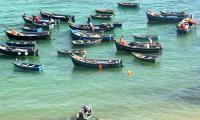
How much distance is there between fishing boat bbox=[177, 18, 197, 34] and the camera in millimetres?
87562

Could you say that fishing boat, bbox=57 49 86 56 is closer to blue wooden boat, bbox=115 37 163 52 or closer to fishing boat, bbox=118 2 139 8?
blue wooden boat, bbox=115 37 163 52

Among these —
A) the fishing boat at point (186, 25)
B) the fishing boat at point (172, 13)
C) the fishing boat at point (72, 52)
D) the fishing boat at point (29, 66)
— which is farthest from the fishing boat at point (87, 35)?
the fishing boat at point (172, 13)

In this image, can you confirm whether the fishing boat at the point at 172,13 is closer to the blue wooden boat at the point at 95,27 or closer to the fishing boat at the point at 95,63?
the blue wooden boat at the point at 95,27

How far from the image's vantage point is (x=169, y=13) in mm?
97000

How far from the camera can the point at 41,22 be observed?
92125 millimetres

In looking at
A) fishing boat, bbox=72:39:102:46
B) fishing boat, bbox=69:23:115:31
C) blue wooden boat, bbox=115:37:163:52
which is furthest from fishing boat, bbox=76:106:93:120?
fishing boat, bbox=69:23:115:31

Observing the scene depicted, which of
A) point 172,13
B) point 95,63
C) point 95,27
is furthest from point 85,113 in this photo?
point 172,13

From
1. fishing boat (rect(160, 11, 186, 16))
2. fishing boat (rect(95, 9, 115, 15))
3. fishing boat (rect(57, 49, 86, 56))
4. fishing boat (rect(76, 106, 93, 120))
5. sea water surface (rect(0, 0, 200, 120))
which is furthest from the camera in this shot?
fishing boat (rect(95, 9, 115, 15))

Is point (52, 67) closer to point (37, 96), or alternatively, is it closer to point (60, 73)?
point (60, 73)

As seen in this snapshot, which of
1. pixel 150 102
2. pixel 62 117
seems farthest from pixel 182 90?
pixel 62 117

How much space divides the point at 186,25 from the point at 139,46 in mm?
12977

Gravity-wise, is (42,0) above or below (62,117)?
above

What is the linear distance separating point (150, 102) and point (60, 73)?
1498 cm

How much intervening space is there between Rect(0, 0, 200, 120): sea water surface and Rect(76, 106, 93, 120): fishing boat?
A: 174 cm
